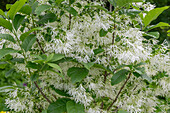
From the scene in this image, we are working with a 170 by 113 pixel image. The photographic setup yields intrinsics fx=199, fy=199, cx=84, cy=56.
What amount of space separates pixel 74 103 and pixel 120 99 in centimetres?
30

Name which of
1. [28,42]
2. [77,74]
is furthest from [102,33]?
[28,42]

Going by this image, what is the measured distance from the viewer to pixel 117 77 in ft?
3.68

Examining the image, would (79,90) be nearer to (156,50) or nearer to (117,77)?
(117,77)

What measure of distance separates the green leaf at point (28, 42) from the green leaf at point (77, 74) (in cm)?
24

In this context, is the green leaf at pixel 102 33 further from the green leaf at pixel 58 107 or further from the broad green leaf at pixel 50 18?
the green leaf at pixel 58 107

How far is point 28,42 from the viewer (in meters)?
1.05

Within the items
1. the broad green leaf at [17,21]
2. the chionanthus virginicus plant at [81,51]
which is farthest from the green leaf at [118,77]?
the broad green leaf at [17,21]

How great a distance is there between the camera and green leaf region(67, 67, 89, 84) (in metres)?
1.05

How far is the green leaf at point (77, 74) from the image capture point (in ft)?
3.44

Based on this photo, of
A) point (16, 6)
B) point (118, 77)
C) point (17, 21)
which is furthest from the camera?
point (118, 77)

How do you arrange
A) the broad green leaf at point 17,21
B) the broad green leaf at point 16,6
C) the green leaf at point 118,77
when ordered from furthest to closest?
the green leaf at point 118,77, the broad green leaf at point 17,21, the broad green leaf at point 16,6

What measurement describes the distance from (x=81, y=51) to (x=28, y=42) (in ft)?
0.93

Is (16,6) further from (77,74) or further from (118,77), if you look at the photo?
(118,77)

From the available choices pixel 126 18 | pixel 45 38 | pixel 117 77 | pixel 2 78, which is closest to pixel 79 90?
pixel 117 77
